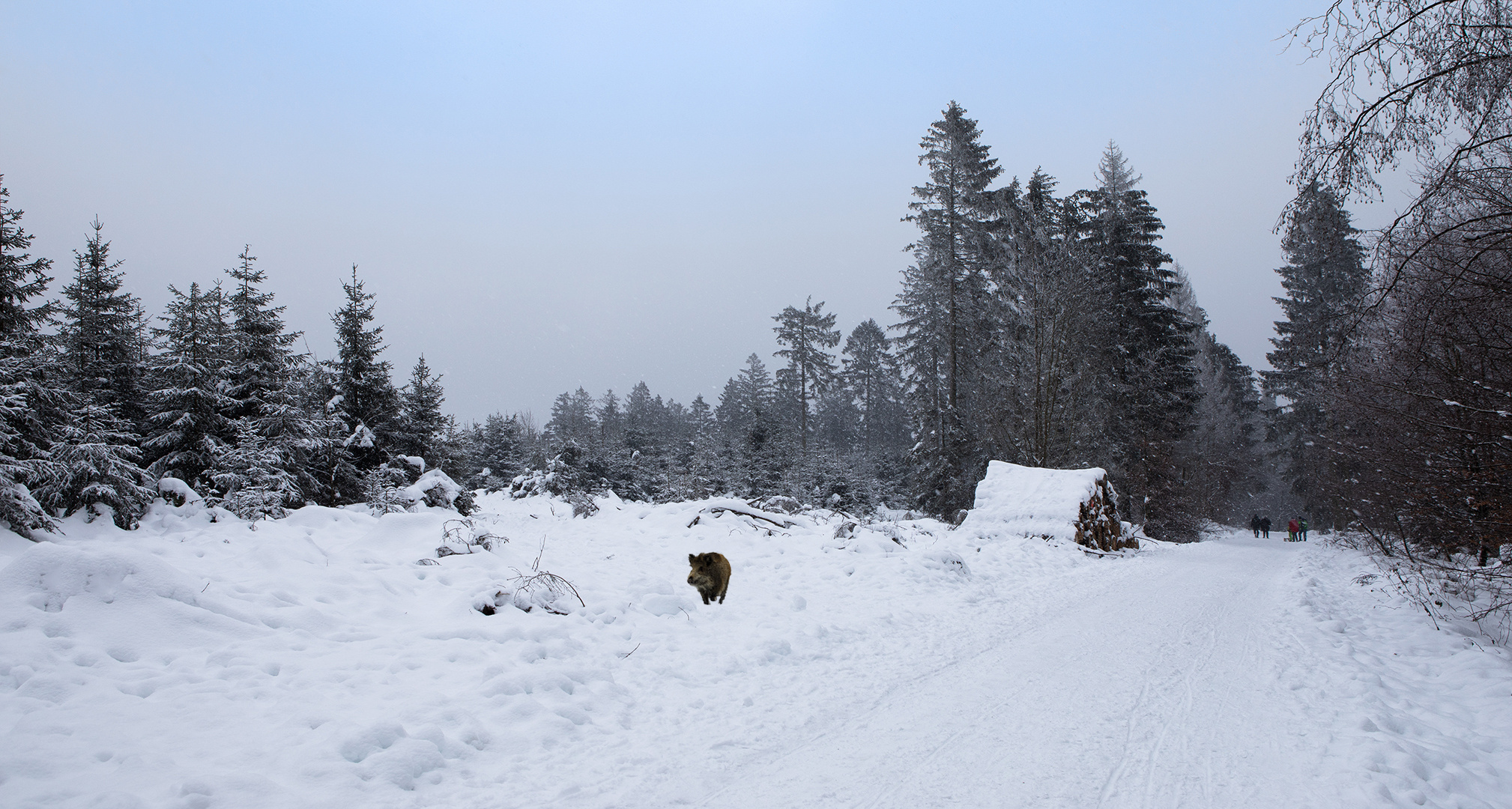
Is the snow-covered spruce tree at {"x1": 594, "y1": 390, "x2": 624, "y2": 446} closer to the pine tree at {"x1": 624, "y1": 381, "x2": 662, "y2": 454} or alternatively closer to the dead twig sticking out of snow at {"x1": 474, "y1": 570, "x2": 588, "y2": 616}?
the pine tree at {"x1": 624, "y1": 381, "x2": 662, "y2": 454}

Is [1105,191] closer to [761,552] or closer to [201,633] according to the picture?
[761,552]

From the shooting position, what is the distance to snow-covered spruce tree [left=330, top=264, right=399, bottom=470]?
1627 centimetres

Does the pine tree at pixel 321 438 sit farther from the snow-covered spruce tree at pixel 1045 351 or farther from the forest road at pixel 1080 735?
the snow-covered spruce tree at pixel 1045 351

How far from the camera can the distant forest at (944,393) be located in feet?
25.9

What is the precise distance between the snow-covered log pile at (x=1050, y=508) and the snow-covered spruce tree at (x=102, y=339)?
1769cm

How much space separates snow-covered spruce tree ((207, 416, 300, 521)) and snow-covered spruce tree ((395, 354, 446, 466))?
640cm

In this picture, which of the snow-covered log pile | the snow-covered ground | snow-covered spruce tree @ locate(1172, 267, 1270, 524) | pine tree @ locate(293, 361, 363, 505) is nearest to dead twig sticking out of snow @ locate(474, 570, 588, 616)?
the snow-covered ground

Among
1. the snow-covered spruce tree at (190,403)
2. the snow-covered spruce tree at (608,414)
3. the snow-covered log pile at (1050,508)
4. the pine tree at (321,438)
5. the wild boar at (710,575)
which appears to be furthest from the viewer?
the snow-covered spruce tree at (608,414)

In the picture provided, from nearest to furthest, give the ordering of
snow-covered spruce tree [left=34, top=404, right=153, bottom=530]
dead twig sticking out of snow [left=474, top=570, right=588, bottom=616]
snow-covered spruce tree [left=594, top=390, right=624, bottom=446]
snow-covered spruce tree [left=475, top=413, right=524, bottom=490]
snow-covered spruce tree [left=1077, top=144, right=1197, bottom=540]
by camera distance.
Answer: dead twig sticking out of snow [left=474, top=570, right=588, bottom=616], snow-covered spruce tree [left=34, top=404, right=153, bottom=530], snow-covered spruce tree [left=1077, top=144, right=1197, bottom=540], snow-covered spruce tree [left=475, top=413, right=524, bottom=490], snow-covered spruce tree [left=594, top=390, right=624, bottom=446]

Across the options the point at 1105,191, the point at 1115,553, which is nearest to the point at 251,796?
the point at 1115,553

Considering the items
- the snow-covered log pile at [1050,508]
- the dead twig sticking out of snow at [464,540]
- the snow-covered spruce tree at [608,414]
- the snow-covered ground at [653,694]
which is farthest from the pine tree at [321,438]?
the snow-covered spruce tree at [608,414]

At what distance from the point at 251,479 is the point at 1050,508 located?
15587 mm

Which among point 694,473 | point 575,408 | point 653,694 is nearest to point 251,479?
point 653,694

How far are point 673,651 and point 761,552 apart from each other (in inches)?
154
